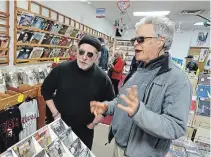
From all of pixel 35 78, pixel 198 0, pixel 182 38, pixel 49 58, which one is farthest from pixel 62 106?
pixel 182 38

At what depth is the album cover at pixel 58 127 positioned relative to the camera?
1583 mm

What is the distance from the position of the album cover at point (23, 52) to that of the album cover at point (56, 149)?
6.73 ft

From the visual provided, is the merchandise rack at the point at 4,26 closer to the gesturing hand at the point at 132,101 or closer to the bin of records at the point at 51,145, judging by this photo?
the bin of records at the point at 51,145

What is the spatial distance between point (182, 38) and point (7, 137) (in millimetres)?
12523

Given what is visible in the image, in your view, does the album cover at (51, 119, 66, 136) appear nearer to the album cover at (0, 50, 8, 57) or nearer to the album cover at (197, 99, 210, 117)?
the album cover at (0, 50, 8, 57)

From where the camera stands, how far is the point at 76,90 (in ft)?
5.75

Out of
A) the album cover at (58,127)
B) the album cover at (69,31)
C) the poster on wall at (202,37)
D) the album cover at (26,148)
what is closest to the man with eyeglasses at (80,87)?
the album cover at (58,127)

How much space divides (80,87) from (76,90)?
49 millimetres

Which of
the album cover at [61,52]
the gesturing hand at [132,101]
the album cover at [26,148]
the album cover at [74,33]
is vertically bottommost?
the album cover at [26,148]

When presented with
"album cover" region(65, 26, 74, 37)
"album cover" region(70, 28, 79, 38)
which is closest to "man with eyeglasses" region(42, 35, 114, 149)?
"album cover" region(65, 26, 74, 37)

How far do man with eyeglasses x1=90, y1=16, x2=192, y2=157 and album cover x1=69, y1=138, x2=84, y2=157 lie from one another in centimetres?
49

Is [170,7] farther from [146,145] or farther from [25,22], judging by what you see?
[146,145]

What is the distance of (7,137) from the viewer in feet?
6.99

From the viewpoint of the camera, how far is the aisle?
9.30 ft
